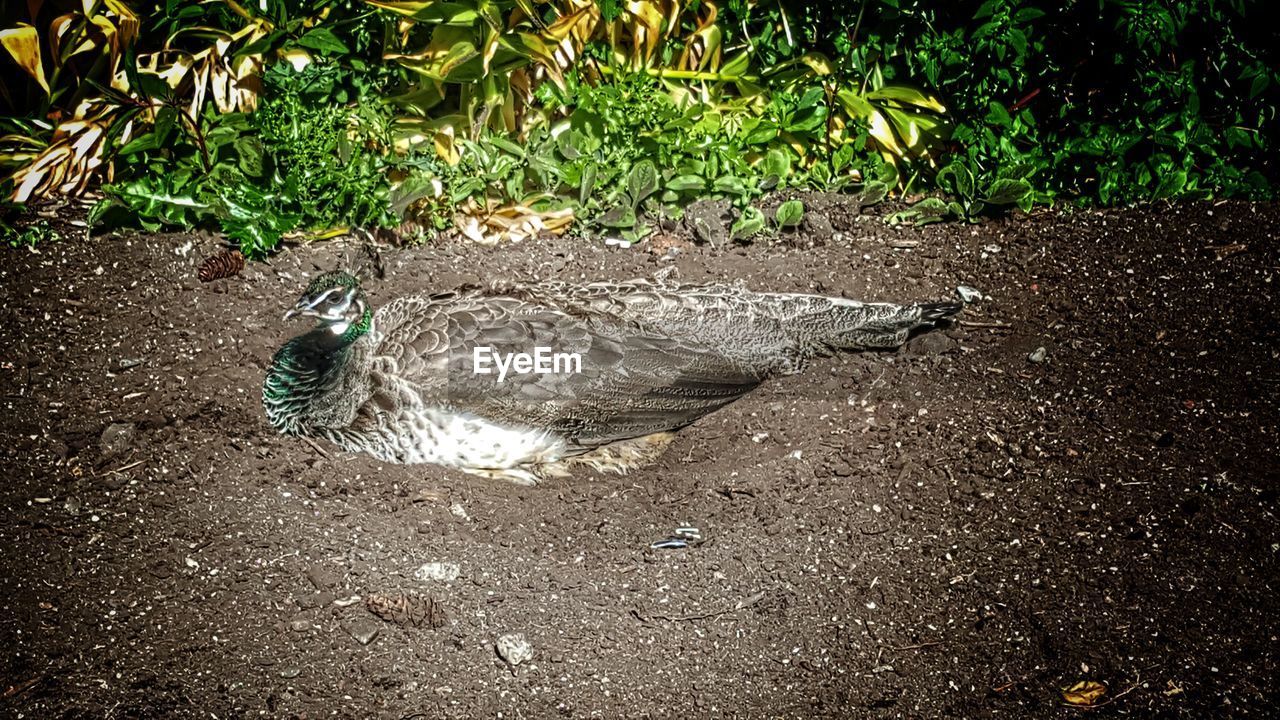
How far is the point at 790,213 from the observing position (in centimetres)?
298

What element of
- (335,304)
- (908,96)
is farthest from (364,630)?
(908,96)

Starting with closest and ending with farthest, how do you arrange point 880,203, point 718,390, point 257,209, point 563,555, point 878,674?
point 878,674 < point 563,555 < point 718,390 < point 257,209 < point 880,203

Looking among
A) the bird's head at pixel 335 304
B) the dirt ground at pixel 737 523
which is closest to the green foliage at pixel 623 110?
the dirt ground at pixel 737 523

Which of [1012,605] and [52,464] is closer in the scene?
[1012,605]

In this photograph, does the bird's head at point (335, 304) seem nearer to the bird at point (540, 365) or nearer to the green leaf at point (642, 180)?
the bird at point (540, 365)

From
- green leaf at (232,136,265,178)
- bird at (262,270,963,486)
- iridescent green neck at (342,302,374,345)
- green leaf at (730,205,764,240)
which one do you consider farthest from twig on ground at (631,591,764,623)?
green leaf at (232,136,265,178)

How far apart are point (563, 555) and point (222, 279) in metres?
1.61

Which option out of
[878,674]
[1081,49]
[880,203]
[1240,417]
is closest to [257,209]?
[880,203]

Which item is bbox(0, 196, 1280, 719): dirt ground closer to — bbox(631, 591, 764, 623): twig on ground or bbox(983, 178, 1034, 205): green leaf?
bbox(631, 591, 764, 623): twig on ground

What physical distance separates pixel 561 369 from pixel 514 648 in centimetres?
80

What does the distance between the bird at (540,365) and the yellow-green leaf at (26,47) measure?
4.22 feet

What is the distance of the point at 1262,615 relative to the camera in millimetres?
2033

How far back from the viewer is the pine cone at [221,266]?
9.26 ft

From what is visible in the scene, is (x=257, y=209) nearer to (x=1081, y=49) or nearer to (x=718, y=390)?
(x=718, y=390)
